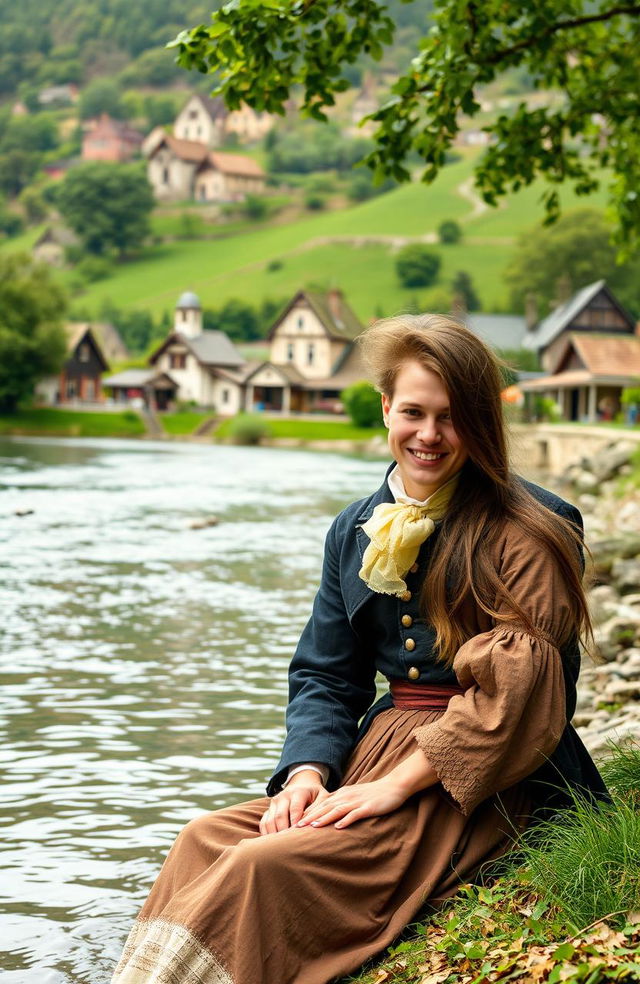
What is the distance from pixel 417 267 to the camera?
105 m

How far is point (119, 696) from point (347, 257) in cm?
10858

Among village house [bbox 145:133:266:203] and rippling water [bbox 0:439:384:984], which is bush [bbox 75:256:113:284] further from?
rippling water [bbox 0:439:384:984]

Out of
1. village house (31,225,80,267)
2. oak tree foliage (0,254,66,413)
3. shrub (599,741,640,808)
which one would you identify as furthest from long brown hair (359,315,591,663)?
village house (31,225,80,267)

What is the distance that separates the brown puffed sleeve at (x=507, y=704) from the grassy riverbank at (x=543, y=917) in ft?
0.74

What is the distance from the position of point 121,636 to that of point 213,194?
157556 mm

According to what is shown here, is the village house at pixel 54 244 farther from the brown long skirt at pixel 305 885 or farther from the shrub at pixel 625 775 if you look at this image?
the brown long skirt at pixel 305 885

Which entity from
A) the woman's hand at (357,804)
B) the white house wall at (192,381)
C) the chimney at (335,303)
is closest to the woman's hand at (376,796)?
the woman's hand at (357,804)

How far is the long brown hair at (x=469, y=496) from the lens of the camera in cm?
333

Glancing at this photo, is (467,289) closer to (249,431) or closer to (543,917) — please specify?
(249,431)

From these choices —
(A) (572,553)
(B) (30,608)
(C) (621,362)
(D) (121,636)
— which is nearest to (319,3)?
(A) (572,553)

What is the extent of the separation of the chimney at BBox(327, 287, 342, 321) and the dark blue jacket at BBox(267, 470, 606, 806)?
86457 mm

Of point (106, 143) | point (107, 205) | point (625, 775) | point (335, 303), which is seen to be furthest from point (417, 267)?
point (106, 143)

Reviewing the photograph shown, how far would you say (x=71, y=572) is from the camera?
15094 millimetres

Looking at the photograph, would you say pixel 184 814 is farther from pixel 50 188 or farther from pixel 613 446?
pixel 50 188
